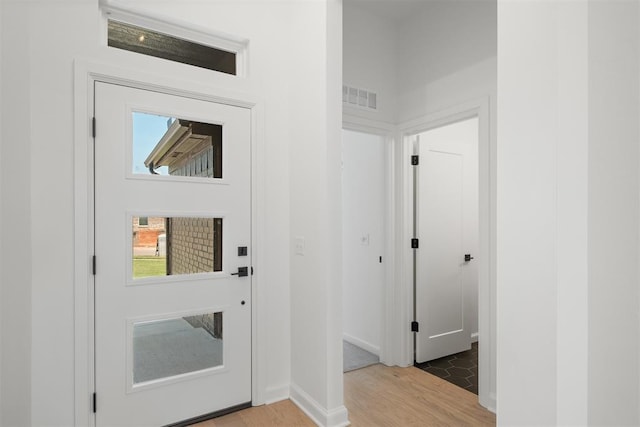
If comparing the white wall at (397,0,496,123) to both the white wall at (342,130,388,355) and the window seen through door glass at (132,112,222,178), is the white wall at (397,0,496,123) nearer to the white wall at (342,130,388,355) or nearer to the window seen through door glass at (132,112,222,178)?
the white wall at (342,130,388,355)

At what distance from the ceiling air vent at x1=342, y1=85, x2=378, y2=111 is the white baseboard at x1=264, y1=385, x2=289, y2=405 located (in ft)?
7.86

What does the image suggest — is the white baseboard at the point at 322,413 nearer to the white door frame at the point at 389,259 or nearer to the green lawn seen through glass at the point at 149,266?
the white door frame at the point at 389,259

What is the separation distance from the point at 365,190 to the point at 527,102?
2.53 metres

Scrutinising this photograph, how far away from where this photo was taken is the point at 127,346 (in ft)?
7.25

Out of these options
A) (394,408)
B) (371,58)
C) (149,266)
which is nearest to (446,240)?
(394,408)

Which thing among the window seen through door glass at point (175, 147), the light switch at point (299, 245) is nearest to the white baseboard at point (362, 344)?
the light switch at point (299, 245)

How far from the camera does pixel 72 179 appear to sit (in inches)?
80.7

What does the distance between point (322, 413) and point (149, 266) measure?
1.47m

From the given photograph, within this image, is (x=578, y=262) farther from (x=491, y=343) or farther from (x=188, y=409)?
(x=188, y=409)

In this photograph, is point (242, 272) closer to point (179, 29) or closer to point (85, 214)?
point (85, 214)

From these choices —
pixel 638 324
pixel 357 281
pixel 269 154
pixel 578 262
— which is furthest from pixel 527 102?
pixel 357 281

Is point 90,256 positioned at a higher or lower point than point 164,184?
lower

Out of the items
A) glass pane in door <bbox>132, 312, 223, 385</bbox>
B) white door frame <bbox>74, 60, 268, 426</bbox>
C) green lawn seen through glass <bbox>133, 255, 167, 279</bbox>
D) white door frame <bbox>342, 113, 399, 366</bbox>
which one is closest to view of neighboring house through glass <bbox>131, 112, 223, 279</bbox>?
green lawn seen through glass <bbox>133, 255, 167, 279</bbox>

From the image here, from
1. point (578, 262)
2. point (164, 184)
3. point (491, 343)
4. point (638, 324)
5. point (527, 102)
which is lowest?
point (491, 343)
